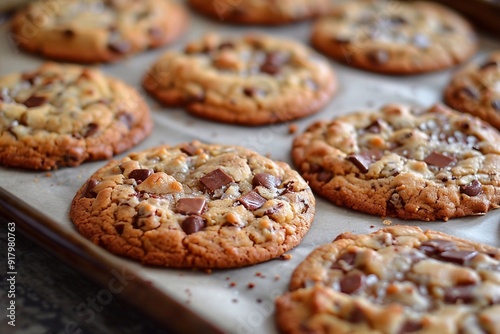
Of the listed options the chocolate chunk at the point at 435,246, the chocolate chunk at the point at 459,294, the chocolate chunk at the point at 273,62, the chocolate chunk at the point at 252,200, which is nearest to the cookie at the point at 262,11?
the chocolate chunk at the point at 273,62

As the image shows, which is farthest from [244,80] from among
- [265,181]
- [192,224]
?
[192,224]

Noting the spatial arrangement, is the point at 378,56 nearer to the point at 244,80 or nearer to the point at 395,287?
the point at 244,80

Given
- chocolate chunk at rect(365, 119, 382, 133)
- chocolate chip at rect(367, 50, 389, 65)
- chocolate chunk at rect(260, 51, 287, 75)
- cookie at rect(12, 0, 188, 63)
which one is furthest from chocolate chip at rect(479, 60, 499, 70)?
cookie at rect(12, 0, 188, 63)

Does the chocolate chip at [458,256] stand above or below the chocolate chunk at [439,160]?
below

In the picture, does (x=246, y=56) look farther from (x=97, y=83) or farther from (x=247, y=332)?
(x=247, y=332)

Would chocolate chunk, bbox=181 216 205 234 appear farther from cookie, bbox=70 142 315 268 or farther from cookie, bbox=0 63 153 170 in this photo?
cookie, bbox=0 63 153 170

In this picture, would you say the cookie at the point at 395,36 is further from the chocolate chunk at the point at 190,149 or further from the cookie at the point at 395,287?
the cookie at the point at 395,287
